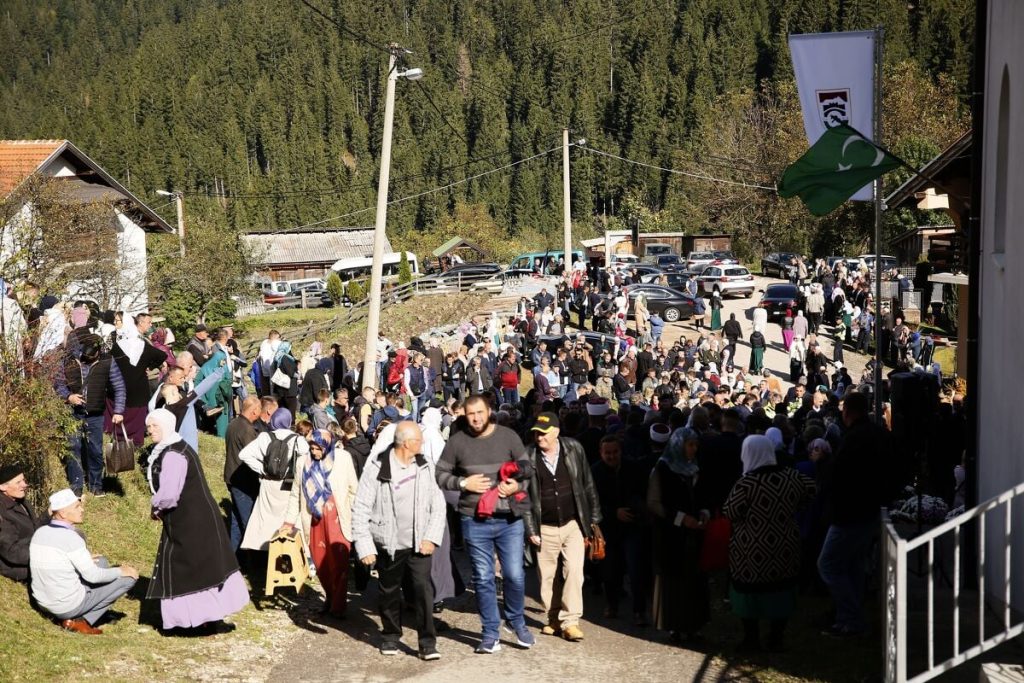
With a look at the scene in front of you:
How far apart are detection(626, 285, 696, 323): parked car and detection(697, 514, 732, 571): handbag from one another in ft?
98.9

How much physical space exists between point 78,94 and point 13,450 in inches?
5989

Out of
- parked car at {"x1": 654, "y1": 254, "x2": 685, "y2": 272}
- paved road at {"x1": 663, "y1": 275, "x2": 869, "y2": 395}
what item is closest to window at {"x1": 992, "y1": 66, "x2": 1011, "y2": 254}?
paved road at {"x1": 663, "y1": 275, "x2": 869, "y2": 395}

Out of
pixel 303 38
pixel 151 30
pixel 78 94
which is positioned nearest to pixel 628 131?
pixel 303 38

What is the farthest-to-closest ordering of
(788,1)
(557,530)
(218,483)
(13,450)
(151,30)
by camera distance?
(151,30) < (788,1) < (218,483) < (13,450) < (557,530)

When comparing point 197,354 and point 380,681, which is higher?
point 197,354

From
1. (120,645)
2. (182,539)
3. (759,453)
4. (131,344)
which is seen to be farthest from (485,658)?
(131,344)

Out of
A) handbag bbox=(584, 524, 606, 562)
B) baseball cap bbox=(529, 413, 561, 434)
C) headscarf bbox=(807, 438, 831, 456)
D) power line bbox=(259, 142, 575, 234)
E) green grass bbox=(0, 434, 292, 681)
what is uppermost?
power line bbox=(259, 142, 575, 234)

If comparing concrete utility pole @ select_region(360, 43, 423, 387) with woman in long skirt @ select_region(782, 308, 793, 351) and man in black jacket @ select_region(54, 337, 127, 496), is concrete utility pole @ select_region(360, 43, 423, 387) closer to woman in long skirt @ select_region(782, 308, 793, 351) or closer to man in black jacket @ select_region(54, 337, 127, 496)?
man in black jacket @ select_region(54, 337, 127, 496)

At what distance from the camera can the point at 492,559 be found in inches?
326

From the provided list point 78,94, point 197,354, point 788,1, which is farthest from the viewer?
point 78,94

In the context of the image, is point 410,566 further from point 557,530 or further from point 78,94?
point 78,94

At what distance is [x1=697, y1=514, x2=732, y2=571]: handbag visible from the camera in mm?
8430

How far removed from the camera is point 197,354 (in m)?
16.1

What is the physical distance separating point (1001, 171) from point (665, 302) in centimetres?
2945
